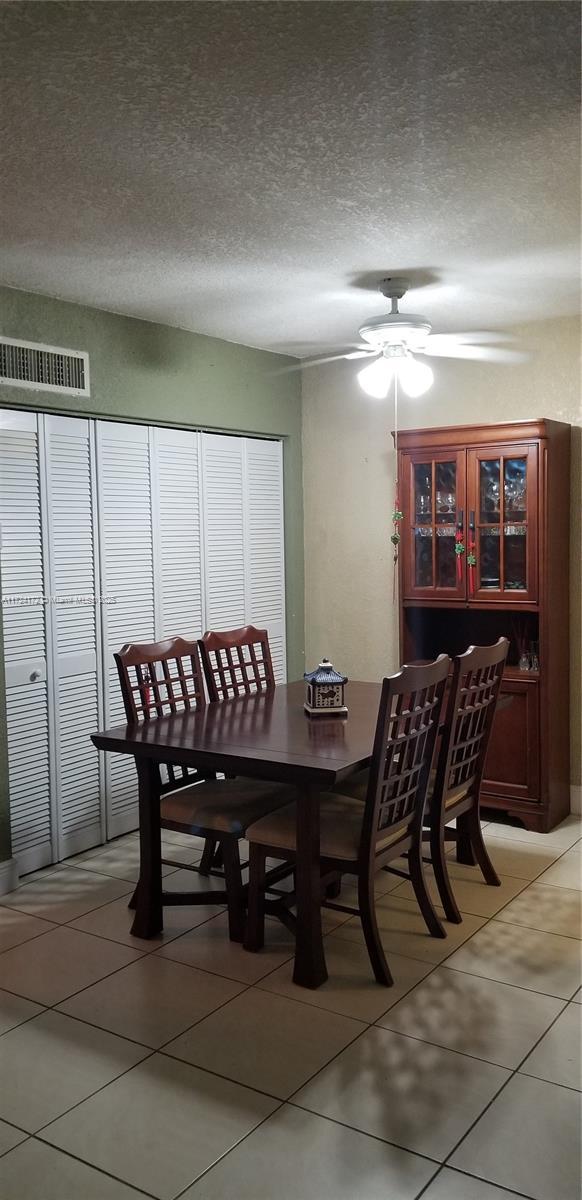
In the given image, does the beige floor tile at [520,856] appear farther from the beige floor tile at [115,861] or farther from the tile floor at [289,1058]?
the beige floor tile at [115,861]

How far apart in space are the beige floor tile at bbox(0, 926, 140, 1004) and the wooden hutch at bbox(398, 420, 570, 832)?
2090 millimetres

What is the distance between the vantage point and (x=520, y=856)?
13.4 ft

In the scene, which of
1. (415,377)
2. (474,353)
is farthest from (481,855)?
(474,353)

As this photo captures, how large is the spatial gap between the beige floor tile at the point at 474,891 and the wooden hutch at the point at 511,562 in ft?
2.33

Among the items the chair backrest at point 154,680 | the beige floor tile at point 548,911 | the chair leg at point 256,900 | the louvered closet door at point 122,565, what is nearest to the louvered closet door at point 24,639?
the louvered closet door at point 122,565

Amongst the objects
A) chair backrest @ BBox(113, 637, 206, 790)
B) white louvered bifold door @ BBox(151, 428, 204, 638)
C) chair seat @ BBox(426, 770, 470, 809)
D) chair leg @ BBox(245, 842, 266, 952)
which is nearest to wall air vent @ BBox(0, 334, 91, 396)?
white louvered bifold door @ BBox(151, 428, 204, 638)

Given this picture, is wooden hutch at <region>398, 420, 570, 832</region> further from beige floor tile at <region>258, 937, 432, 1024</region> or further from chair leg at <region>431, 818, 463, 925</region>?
beige floor tile at <region>258, 937, 432, 1024</region>

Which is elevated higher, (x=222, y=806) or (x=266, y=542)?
(x=266, y=542)

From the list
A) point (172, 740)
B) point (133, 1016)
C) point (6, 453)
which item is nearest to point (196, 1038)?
point (133, 1016)

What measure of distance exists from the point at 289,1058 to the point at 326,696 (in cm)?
140

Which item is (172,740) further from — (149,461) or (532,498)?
(532,498)

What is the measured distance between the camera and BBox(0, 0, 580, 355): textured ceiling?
1.95m

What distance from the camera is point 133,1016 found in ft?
9.20

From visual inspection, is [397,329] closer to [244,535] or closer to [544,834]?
[244,535]
